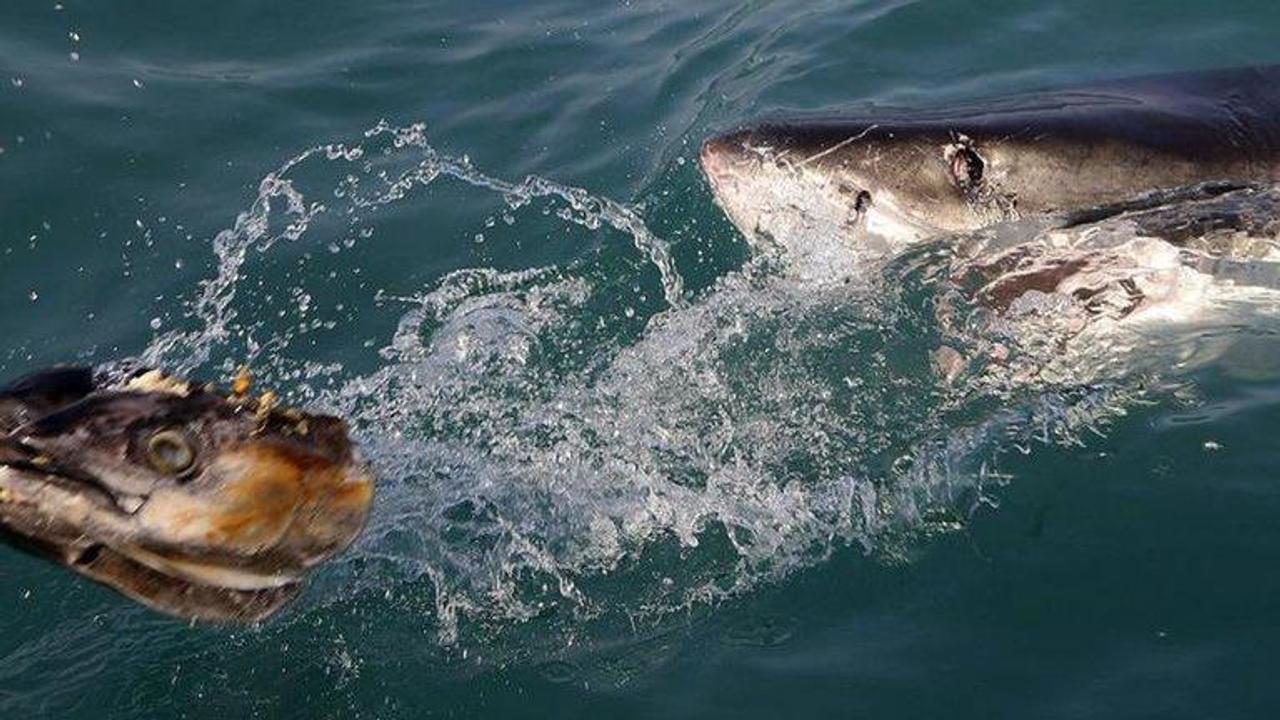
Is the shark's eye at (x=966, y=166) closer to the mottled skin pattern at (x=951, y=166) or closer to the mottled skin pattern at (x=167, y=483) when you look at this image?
the mottled skin pattern at (x=951, y=166)

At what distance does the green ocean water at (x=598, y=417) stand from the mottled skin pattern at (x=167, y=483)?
673 mm

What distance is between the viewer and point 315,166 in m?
5.34

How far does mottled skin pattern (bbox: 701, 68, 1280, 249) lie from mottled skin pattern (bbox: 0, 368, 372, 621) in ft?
5.51

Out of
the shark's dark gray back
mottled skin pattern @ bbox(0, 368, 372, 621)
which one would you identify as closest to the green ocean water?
the shark's dark gray back

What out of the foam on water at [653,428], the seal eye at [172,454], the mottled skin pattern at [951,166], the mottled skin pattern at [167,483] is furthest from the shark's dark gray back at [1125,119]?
the seal eye at [172,454]

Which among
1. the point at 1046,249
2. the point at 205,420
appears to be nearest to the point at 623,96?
the point at 1046,249

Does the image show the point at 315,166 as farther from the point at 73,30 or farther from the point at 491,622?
the point at 491,622

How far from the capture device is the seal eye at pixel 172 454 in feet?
7.43

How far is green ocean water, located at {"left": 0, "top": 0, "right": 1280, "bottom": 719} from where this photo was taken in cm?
300

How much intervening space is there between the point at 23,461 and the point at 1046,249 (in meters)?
2.37

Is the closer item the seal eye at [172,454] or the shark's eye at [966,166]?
the seal eye at [172,454]

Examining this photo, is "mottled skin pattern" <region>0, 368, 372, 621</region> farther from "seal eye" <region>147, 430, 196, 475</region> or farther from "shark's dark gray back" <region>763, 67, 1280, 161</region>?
"shark's dark gray back" <region>763, 67, 1280, 161</region>

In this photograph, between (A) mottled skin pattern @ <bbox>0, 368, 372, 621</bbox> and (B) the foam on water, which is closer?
(A) mottled skin pattern @ <bbox>0, 368, 372, 621</bbox>

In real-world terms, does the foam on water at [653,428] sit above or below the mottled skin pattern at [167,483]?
below
